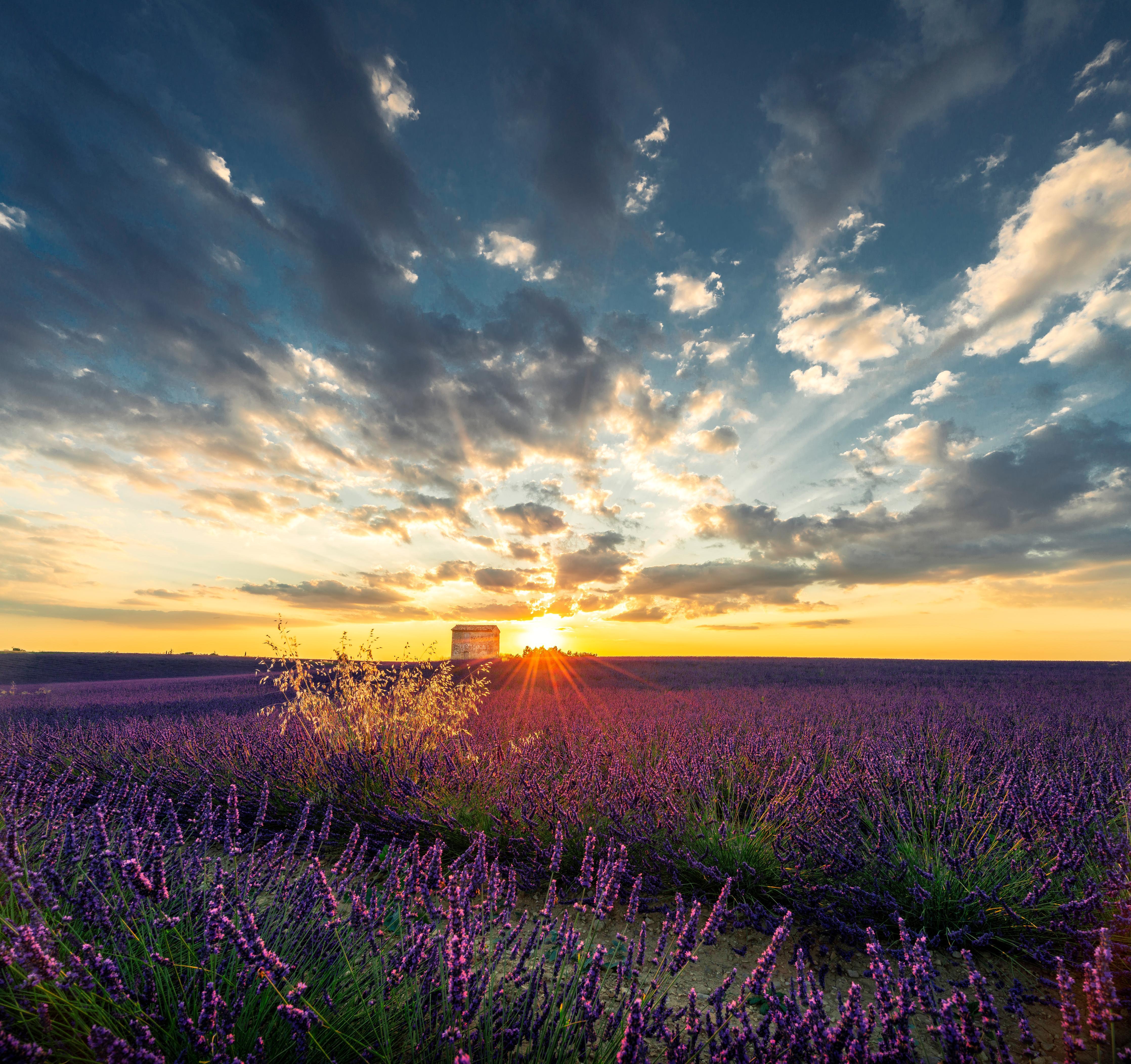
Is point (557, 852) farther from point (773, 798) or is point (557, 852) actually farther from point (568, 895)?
point (773, 798)

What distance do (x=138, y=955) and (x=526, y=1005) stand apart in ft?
4.30

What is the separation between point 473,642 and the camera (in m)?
25.2

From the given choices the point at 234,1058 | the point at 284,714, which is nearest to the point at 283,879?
the point at 234,1058

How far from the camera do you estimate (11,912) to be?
1831mm

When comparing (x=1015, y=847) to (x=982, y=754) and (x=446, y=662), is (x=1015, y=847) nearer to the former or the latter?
(x=982, y=754)

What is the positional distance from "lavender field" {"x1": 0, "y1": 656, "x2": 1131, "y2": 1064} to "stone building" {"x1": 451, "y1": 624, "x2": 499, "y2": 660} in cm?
1947

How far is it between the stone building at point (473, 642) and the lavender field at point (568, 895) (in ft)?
63.9

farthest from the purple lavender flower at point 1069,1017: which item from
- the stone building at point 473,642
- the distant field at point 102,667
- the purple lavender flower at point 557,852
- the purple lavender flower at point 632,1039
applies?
the stone building at point 473,642

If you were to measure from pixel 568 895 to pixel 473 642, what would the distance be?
23.1m

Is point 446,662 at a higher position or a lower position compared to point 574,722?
higher

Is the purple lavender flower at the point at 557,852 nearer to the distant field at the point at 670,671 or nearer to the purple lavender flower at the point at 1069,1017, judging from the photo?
the purple lavender flower at the point at 1069,1017

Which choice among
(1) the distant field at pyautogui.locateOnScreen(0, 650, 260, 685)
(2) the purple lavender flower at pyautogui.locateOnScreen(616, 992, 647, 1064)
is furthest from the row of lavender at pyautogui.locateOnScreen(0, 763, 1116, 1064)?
(1) the distant field at pyautogui.locateOnScreen(0, 650, 260, 685)

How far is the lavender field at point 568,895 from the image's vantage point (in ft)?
4.17

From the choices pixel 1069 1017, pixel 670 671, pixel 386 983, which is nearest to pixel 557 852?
pixel 386 983
